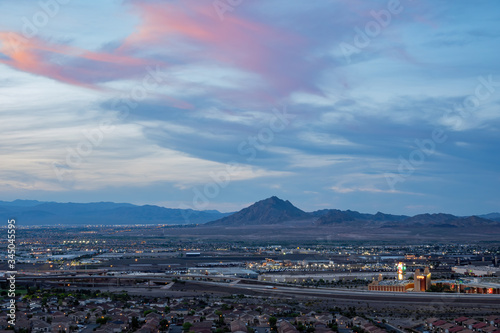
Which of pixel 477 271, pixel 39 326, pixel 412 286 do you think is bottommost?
pixel 39 326

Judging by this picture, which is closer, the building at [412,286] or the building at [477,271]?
the building at [412,286]

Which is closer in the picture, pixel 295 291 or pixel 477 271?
pixel 295 291

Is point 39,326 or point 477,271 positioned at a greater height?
point 477,271

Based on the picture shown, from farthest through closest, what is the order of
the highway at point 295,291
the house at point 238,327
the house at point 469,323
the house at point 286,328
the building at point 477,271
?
the building at point 477,271, the highway at point 295,291, the house at point 469,323, the house at point 238,327, the house at point 286,328

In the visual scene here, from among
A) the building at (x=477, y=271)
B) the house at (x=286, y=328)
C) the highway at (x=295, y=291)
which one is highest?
the building at (x=477, y=271)

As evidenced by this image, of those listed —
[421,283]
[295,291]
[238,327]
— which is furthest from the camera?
[421,283]

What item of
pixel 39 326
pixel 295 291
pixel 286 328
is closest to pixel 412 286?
pixel 295 291

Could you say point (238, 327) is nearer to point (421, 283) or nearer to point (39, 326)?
point (39, 326)

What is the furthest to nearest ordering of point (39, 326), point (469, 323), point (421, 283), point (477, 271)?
1. point (477, 271)
2. point (421, 283)
3. point (469, 323)
4. point (39, 326)

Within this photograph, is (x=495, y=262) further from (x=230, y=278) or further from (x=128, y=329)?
(x=128, y=329)

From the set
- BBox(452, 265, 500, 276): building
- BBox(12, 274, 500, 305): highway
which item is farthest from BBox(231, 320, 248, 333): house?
BBox(452, 265, 500, 276): building

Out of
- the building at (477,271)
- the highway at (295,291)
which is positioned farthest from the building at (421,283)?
the building at (477,271)

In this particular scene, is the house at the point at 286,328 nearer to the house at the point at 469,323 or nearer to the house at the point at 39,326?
the house at the point at 469,323
